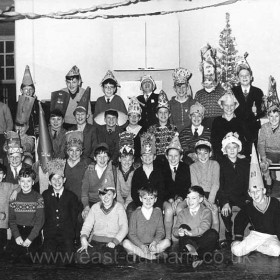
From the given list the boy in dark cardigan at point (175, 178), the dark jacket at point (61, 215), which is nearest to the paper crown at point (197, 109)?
the boy in dark cardigan at point (175, 178)

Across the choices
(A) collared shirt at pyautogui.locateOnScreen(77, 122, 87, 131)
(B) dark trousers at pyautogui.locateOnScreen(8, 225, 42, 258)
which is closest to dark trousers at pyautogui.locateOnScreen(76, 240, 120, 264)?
(B) dark trousers at pyautogui.locateOnScreen(8, 225, 42, 258)

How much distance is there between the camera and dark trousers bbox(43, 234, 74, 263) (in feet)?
16.3

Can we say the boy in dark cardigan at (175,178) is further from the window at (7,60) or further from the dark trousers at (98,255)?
the window at (7,60)

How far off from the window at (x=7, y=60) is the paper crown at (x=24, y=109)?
11.6ft

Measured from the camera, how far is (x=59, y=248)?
5168mm

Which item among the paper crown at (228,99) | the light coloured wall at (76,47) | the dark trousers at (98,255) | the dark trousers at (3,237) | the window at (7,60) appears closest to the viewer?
the dark trousers at (98,255)

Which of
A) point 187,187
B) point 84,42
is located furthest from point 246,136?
point 84,42

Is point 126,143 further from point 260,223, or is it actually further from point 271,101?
point 271,101

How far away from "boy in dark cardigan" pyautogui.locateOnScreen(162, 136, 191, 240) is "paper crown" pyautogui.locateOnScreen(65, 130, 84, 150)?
0.86 m

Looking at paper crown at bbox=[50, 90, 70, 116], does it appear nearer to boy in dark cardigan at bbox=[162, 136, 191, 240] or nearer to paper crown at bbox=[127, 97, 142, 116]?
paper crown at bbox=[127, 97, 142, 116]

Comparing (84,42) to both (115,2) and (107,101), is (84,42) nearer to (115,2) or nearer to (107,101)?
(115,2)

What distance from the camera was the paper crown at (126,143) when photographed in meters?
5.72

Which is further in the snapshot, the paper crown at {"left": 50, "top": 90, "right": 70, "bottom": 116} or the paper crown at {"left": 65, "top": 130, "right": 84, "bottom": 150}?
the paper crown at {"left": 50, "top": 90, "right": 70, "bottom": 116}

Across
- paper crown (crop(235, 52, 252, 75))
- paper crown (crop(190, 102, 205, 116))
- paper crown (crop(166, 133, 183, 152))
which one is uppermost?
paper crown (crop(235, 52, 252, 75))
